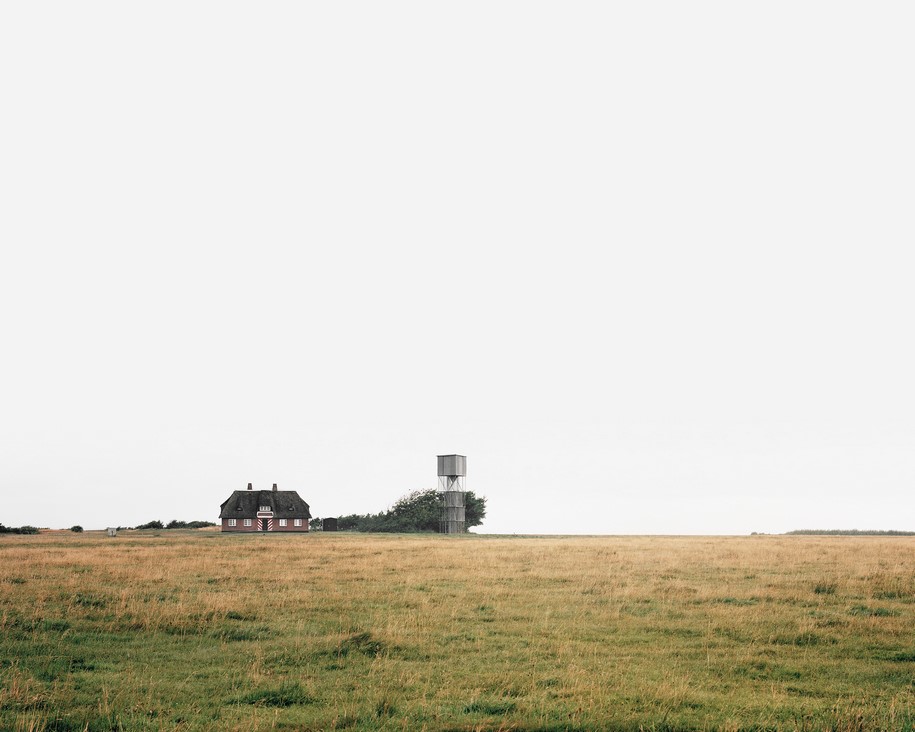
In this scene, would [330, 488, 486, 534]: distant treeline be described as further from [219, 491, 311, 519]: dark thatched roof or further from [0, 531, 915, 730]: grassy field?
[0, 531, 915, 730]: grassy field

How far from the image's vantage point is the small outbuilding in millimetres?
106562

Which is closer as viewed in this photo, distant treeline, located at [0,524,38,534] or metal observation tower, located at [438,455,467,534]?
distant treeline, located at [0,524,38,534]

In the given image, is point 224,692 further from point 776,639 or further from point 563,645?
point 776,639

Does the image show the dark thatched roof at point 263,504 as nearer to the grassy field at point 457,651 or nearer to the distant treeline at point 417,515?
the distant treeline at point 417,515

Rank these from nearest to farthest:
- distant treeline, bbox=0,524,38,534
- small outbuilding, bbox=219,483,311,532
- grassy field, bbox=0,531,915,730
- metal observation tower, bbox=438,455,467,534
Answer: grassy field, bbox=0,531,915,730 < distant treeline, bbox=0,524,38,534 < metal observation tower, bbox=438,455,467,534 < small outbuilding, bbox=219,483,311,532

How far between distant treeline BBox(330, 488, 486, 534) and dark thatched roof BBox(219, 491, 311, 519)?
32.7ft

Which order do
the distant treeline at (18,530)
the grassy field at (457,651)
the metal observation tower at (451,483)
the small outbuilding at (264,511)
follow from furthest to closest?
the small outbuilding at (264,511), the metal observation tower at (451,483), the distant treeline at (18,530), the grassy field at (457,651)

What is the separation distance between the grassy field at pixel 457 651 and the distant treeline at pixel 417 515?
255ft

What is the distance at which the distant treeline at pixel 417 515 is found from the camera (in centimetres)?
10675

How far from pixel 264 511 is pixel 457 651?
97.4m

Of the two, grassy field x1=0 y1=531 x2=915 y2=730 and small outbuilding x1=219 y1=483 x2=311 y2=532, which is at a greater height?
grassy field x1=0 y1=531 x2=915 y2=730

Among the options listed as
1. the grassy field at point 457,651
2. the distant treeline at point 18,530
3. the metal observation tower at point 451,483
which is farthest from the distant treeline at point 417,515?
the grassy field at point 457,651

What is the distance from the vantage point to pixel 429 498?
11088 cm

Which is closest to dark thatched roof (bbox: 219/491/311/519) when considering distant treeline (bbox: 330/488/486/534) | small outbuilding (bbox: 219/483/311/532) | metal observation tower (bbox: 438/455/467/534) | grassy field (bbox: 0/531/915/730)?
small outbuilding (bbox: 219/483/311/532)
